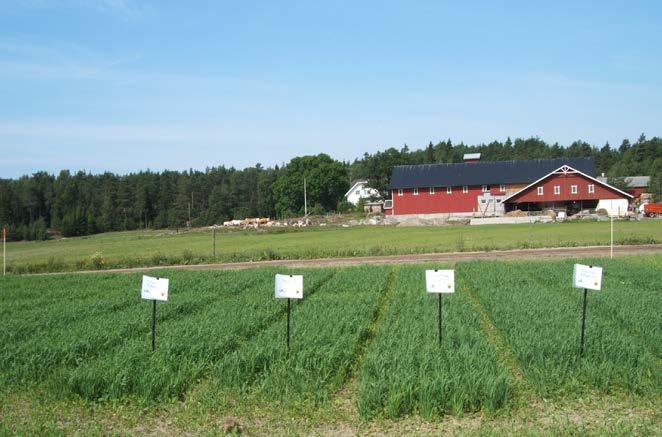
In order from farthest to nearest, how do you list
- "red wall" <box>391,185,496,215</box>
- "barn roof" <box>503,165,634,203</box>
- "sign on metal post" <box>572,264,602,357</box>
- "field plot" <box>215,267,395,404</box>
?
"red wall" <box>391,185,496,215</box> → "barn roof" <box>503,165,634,203</box> → "sign on metal post" <box>572,264,602,357</box> → "field plot" <box>215,267,395,404</box>

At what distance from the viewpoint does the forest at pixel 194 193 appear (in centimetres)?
11356

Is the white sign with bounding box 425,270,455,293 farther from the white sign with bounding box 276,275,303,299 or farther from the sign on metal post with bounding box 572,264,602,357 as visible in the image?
the white sign with bounding box 276,275,303,299

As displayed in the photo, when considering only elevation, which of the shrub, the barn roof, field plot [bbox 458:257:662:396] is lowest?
the shrub

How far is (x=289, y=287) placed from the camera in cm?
1070

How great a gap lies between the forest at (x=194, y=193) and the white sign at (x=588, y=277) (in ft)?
323

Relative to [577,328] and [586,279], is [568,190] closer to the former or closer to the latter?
[577,328]

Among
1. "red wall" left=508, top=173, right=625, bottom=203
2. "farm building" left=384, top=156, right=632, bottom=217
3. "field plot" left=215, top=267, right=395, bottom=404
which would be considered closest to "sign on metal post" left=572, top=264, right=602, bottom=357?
"field plot" left=215, top=267, right=395, bottom=404

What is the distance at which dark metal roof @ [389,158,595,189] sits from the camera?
85.8 meters

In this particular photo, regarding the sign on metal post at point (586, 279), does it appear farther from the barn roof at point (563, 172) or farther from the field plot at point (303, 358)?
the barn roof at point (563, 172)

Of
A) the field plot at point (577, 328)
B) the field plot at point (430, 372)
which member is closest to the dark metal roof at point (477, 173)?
the field plot at point (577, 328)

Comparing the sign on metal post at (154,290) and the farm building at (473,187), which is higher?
the farm building at (473,187)

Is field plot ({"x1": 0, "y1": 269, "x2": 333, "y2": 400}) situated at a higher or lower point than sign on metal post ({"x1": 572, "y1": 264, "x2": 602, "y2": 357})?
lower

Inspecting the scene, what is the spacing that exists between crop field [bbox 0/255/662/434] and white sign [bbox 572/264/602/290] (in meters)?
1.07

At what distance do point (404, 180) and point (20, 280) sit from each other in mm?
67451
